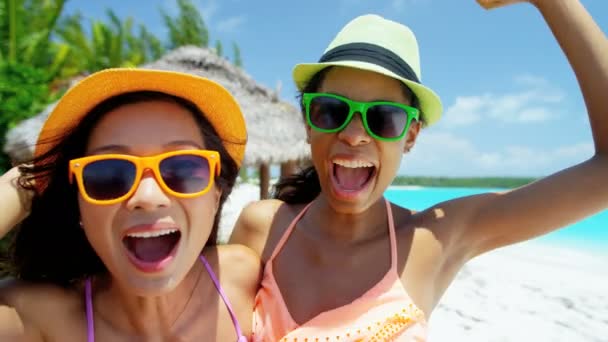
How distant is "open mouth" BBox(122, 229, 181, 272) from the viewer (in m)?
1.33

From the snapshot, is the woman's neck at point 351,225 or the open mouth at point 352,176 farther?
the woman's neck at point 351,225

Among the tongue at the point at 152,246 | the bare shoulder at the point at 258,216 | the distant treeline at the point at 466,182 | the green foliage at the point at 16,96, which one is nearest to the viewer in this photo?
the tongue at the point at 152,246

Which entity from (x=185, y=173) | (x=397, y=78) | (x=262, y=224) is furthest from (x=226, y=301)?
(x=397, y=78)

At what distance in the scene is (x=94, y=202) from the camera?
4.22 feet

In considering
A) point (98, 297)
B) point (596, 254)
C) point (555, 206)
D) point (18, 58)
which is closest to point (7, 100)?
point (18, 58)

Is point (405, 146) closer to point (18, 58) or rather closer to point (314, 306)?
point (314, 306)

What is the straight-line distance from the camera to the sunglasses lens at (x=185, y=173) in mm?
1330

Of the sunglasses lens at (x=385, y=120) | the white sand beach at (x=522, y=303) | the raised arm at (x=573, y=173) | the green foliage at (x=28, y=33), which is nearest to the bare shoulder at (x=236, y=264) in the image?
the sunglasses lens at (x=385, y=120)

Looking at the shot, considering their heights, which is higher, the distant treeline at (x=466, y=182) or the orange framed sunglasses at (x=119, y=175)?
the distant treeline at (x=466, y=182)

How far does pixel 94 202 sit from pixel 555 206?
1544 millimetres

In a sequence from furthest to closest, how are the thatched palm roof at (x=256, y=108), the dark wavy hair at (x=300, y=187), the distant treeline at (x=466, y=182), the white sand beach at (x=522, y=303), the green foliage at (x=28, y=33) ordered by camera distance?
the distant treeline at (x=466, y=182), the green foliage at (x=28, y=33), the thatched palm roof at (x=256, y=108), the white sand beach at (x=522, y=303), the dark wavy hair at (x=300, y=187)

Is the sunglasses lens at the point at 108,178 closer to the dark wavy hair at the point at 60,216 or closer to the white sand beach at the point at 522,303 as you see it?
the dark wavy hair at the point at 60,216

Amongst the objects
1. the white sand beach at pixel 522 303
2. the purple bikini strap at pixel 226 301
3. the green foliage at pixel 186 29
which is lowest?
the white sand beach at pixel 522 303

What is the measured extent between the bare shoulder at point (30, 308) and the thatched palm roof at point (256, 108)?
6.75m
